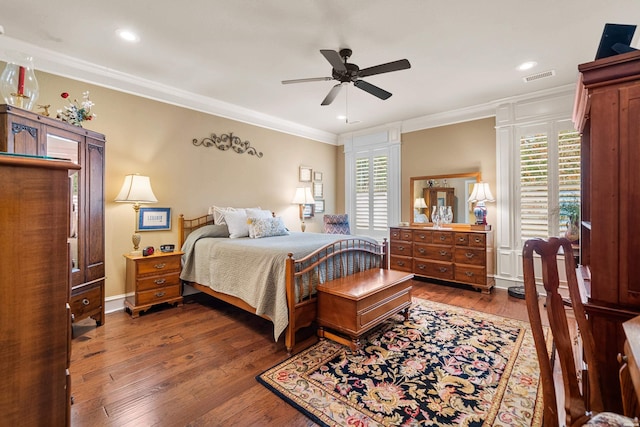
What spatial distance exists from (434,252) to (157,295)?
3.86 m

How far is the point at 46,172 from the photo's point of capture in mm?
889

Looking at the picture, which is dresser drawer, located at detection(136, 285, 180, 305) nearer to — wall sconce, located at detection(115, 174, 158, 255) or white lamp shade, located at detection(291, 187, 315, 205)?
wall sconce, located at detection(115, 174, 158, 255)

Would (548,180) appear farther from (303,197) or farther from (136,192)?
(136,192)

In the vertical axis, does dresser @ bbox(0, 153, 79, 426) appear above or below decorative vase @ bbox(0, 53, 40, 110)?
below

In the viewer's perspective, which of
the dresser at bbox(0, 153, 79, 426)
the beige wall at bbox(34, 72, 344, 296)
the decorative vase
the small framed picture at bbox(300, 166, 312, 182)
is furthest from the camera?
the small framed picture at bbox(300, 166, 312, 182)

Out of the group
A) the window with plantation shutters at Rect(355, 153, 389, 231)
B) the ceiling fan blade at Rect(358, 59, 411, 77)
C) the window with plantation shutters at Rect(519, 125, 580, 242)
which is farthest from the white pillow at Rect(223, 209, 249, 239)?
the window with plantation shutters at Rect(519, 125, 580, 242)

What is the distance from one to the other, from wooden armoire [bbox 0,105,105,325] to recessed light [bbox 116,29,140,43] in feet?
3.08

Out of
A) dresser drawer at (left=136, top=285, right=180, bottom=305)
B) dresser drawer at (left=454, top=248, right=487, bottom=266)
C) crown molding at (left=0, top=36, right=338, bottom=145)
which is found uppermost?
crown molding at (left=0, top=36, right=338, bottom=145)

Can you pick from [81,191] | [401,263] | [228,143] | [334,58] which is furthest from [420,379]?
[228,143]

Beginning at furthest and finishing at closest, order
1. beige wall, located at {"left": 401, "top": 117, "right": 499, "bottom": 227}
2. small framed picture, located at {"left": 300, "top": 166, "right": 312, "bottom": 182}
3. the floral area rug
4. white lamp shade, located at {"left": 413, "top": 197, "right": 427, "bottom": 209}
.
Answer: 1. small framed picture, located at {"left": 300, "top": 166, "right": 312, "bottom": 182}
2. white lamp shade, located at {"left": 413, "top": 197, "right": 427, "bottom": 209}
3. beige wall, located at {"left": 401, "top": 117, "right": 499, "bottom": 227}
4. the floral area rug

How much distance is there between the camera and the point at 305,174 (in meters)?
5.69

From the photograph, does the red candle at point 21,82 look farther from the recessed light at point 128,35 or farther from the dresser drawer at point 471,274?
the dresser drawer at point 471,274

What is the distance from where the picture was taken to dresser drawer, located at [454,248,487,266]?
4.04m

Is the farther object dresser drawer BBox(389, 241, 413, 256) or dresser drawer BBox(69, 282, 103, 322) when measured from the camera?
dresser drawer BBox(389, 241, 413, 256)
